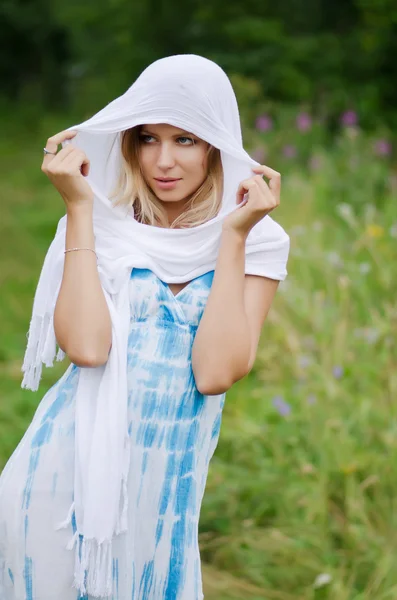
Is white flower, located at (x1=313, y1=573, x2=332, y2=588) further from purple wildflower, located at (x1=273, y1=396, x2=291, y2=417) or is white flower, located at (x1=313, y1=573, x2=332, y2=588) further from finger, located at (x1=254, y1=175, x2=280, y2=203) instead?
finger, located at (x1=254, y1=175, x2=280, y2=203)

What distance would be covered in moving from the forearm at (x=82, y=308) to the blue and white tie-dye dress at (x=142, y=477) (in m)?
0.10

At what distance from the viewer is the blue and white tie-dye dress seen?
212cm

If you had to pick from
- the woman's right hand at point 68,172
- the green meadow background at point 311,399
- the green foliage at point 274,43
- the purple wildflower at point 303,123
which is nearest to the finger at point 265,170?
the woman's right hand at point 68,172

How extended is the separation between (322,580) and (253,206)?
173cm

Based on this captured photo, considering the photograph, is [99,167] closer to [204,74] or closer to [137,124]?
[137,124]

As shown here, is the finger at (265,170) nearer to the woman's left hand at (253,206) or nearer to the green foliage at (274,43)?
→ the woman's left hand at (253,206)

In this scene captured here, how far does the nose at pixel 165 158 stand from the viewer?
7.23 ft

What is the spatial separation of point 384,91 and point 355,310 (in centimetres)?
478

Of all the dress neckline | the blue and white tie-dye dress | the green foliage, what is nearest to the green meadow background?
the green foliage

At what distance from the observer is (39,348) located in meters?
2.33

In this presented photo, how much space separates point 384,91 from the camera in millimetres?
8859

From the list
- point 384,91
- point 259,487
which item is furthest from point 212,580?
point 384,91

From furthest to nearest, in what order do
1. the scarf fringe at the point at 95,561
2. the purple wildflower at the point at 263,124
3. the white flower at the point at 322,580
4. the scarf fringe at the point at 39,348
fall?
the purple wildflower at the point at 263,124 → the white flower at the point at 322,580 → the scarf fringe at the point at 39,348 → the scarf fringe at the point at 95,561

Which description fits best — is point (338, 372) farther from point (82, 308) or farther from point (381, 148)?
point (381, 148)
